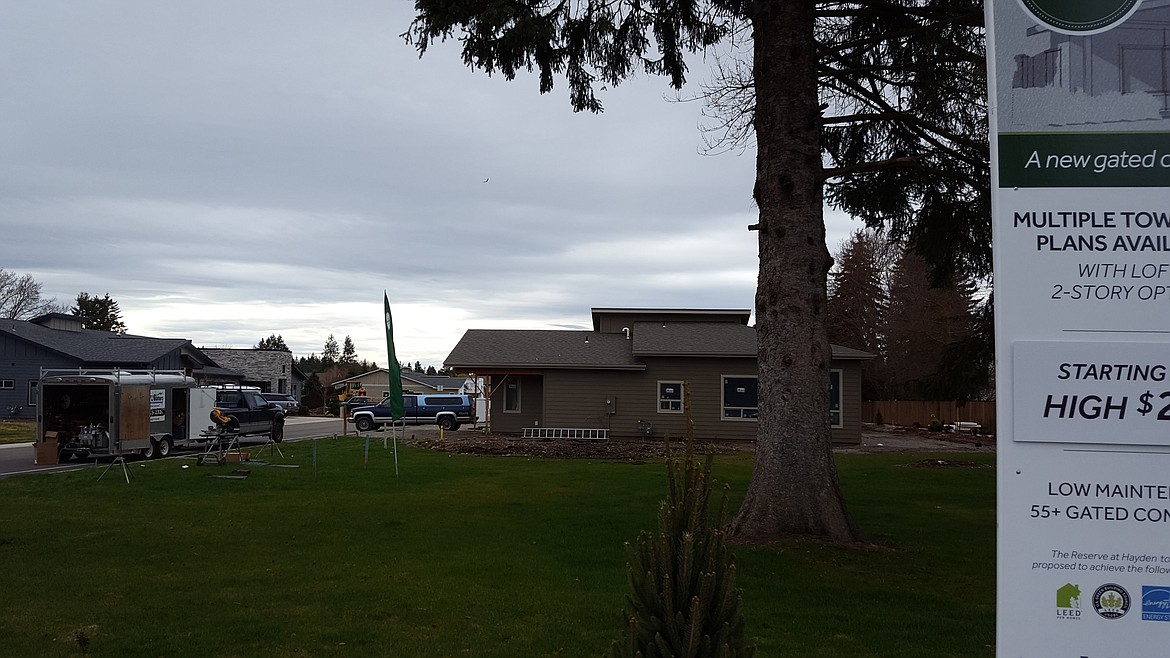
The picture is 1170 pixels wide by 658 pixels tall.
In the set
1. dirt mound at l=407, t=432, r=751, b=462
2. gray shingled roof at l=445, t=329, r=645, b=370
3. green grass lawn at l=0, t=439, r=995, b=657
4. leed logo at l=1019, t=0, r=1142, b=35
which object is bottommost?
dirt mound at l=407, t=432, r=751, b=462

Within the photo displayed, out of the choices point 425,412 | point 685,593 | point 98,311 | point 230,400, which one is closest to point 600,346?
point 425,412

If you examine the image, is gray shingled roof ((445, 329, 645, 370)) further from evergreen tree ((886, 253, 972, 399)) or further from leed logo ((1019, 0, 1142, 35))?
leed logo ((1019, 0, 1142, 35))

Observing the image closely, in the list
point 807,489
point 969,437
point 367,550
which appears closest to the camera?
point 367,550

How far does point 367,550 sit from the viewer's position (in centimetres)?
963

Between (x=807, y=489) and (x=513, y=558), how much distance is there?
143 inches

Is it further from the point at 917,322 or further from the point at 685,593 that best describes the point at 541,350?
the point at 685,593

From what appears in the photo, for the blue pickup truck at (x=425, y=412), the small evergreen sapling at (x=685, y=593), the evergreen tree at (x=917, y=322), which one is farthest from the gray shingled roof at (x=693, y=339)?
the small evergreen sapling at (x=685, y=593)

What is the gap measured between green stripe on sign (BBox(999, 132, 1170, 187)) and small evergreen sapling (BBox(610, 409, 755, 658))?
1.75 meters

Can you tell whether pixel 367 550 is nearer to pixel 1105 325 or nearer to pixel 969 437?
pixel 1105 325

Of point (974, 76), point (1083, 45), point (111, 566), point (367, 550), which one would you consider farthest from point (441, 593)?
point (974, 76)

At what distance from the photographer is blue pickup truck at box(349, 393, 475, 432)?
39.3 metres

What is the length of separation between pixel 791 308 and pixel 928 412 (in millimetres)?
35366

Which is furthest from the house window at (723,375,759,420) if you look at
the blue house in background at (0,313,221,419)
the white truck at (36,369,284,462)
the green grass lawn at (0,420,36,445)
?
the blue house in background at (0,313,221,419)

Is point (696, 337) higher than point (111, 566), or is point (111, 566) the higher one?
point (696, 337)
